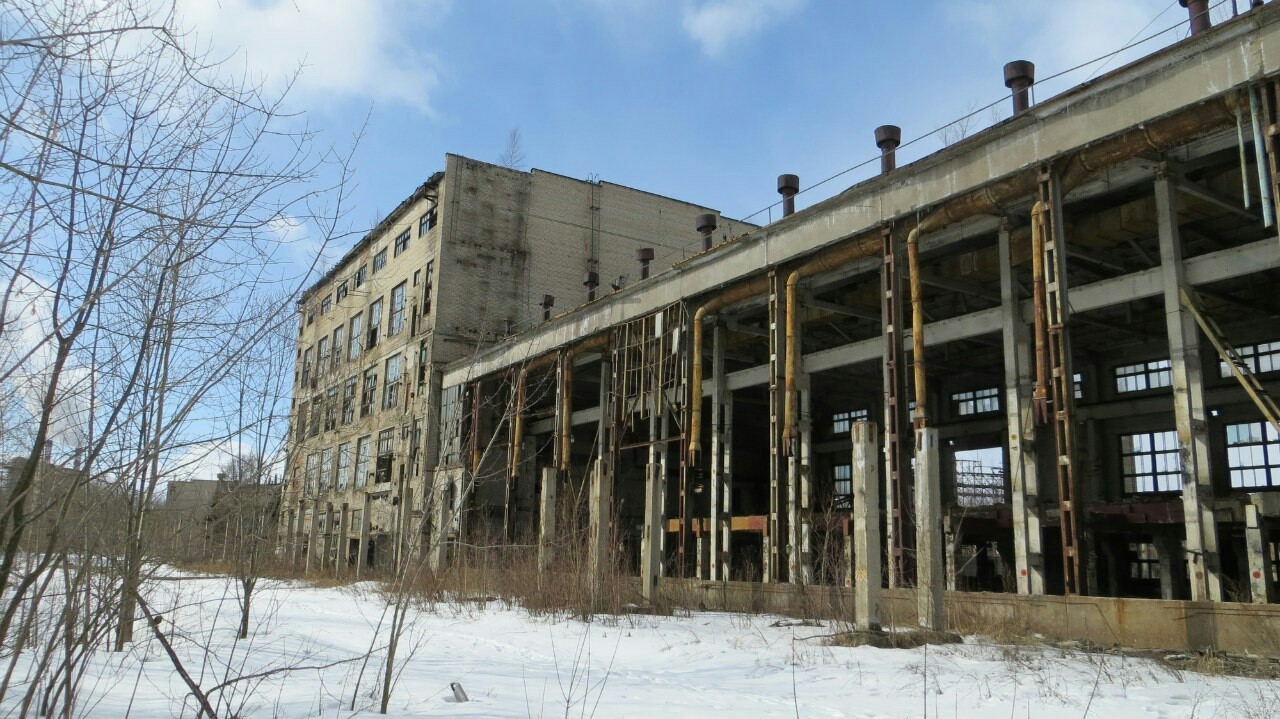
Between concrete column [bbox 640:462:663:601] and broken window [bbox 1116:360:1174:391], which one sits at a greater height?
broken window [bbox 1116:360:1174:391]

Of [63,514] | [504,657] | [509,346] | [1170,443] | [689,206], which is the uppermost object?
[689,206]

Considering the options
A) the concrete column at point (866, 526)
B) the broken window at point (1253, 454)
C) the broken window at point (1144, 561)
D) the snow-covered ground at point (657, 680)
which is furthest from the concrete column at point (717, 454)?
the broken window at point (1253, 454)

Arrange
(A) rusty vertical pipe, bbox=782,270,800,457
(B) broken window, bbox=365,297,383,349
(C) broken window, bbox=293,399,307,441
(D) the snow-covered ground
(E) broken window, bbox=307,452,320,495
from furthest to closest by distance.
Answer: (B) broken window, bbox=365,297,383,349
(A) rusty vertical pipe, bbox=782,270,800,457
(E) broken window, bbox=307,452,320,495
(C) broken window, bbox=293,399,307,441
(D) the snow-covered ground

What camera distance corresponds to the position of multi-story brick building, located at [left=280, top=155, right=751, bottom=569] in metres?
33.6

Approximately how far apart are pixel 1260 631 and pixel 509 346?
2169 centimetres

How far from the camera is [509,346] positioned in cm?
2894

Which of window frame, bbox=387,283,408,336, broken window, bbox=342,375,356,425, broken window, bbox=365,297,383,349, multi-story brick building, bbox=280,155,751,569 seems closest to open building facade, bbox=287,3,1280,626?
multi-story brick building, bbox=280,155,751,569

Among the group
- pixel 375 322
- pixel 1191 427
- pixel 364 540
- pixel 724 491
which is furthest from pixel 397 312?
pixel 1191 427

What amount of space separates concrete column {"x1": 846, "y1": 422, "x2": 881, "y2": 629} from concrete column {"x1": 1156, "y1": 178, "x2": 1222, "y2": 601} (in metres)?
4.36

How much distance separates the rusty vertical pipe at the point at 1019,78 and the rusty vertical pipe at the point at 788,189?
5425 mm

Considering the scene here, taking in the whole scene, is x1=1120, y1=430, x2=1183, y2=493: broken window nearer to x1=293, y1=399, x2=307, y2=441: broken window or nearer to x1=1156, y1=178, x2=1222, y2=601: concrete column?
x1=1156, y1=178, x2=1222, y2=601: concrete column

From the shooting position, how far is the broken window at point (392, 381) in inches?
1420

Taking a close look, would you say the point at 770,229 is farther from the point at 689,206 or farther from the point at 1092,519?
the point at 689,206

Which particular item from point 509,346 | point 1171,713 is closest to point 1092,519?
point 1171,713
